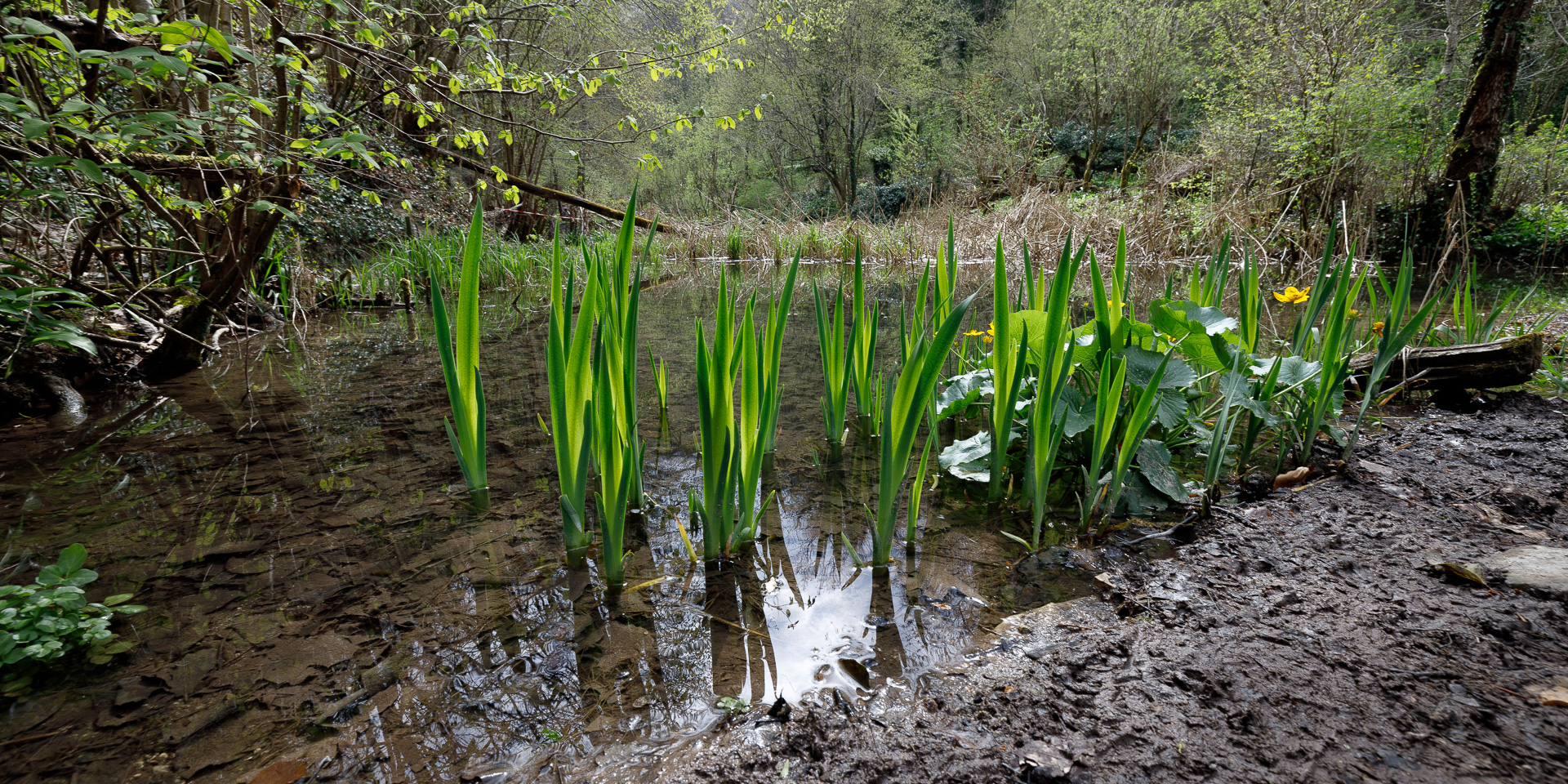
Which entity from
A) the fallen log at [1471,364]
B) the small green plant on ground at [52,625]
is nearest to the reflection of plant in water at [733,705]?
the small green plant on ground at [52,625]

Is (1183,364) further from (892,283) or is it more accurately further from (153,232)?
(892,283)

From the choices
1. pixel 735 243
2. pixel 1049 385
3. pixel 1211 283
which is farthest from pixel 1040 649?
pixel 735 243

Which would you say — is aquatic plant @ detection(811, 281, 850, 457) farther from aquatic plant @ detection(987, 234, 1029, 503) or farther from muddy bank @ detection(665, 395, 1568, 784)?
muddy bank @ detection(665, 395, 1568, 784)

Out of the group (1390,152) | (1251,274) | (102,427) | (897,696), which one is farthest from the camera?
(1390,152)

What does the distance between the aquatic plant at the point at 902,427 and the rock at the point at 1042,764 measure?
510 mm

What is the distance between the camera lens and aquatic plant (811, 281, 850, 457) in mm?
1694

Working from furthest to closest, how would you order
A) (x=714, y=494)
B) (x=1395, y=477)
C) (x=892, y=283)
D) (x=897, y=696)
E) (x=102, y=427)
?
(x=892, y=283) < (x=102, y=427) < (x=1395, y=477) < (x=714, y=494) < (x=897, y=696)

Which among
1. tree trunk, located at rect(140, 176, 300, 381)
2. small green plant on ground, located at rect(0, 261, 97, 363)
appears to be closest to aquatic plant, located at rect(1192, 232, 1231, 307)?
small green plant on ground, located at rect(0, 261, 97, 363)

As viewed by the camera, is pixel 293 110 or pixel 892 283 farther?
pixel 892 283

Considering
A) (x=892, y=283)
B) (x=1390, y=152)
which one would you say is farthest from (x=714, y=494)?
(x=1390, y=152)

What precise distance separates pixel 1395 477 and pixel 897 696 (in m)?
1.50

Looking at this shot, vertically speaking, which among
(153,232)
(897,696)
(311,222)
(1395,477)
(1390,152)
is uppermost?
(1390,152)

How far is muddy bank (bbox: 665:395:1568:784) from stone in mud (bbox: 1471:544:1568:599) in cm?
2

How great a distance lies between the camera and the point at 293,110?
3.26 meters
